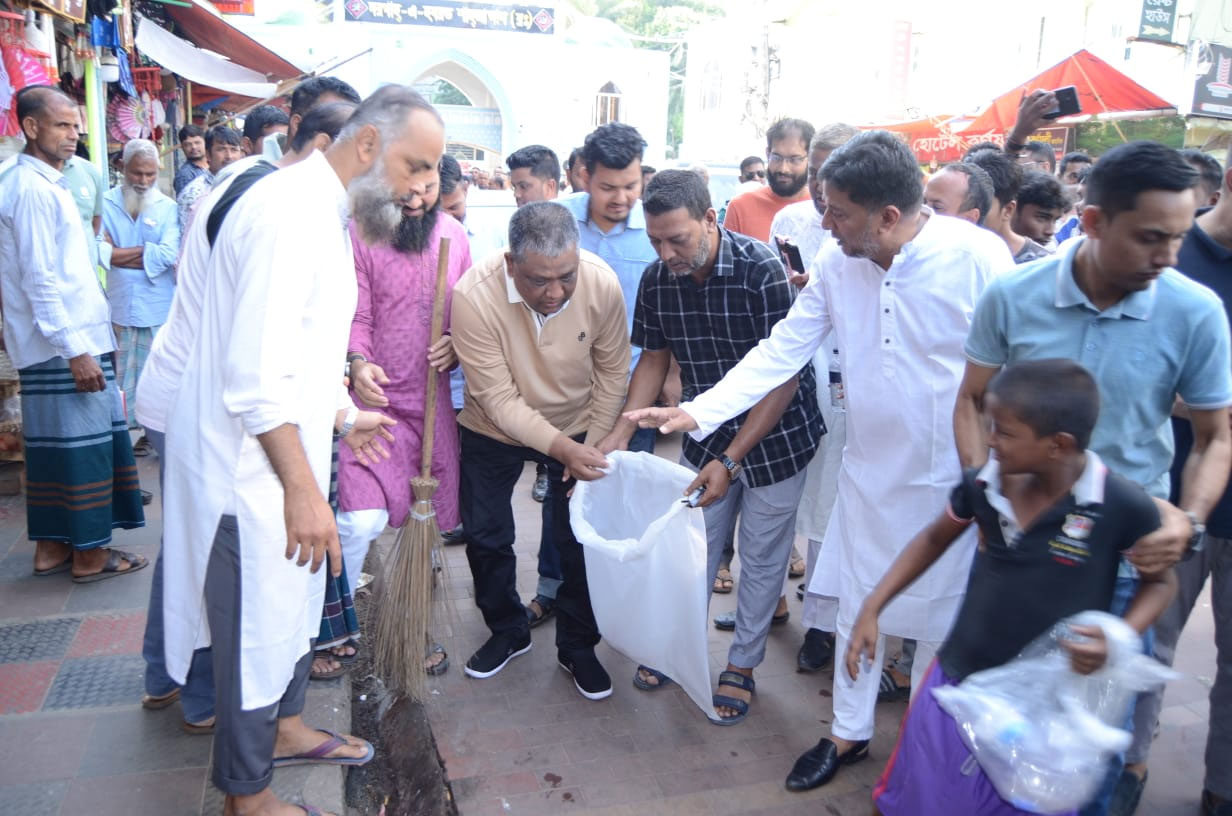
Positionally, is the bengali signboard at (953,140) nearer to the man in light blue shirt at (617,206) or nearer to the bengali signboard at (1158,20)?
the bengali signboard at (1158,20)

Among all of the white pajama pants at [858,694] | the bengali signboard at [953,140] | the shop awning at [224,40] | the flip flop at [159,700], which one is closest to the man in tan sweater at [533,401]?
the white pajama pants at [858,694]

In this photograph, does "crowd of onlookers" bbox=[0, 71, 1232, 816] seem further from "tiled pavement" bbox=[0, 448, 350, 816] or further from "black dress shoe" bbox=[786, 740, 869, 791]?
"tiled pavement" bbox=[0, 448, 350, 816]

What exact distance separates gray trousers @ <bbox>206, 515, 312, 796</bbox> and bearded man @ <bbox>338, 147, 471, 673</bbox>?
96 centimetres

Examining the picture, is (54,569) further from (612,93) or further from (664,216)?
(612,93)

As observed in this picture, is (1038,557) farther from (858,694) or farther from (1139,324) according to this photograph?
(858,694)

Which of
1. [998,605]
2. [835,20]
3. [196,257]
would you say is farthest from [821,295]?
[835,20]

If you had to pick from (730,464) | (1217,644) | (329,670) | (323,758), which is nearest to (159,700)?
(329,670)

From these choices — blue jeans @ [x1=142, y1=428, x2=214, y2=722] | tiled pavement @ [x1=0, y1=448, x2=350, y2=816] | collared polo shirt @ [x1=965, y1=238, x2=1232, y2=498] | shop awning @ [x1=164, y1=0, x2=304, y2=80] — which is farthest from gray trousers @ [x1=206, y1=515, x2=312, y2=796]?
shop awning @ [x1=164, y1=0, x2=304, y2=80]

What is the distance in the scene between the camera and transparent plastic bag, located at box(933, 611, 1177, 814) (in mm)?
1688

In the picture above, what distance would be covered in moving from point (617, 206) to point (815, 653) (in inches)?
82.2

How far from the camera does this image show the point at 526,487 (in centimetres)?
600

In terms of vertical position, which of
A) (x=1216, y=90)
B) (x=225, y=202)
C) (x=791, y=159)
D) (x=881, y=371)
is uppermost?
(x=1216, y=90)

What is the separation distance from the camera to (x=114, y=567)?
4156mm

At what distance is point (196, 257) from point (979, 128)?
11975mm
